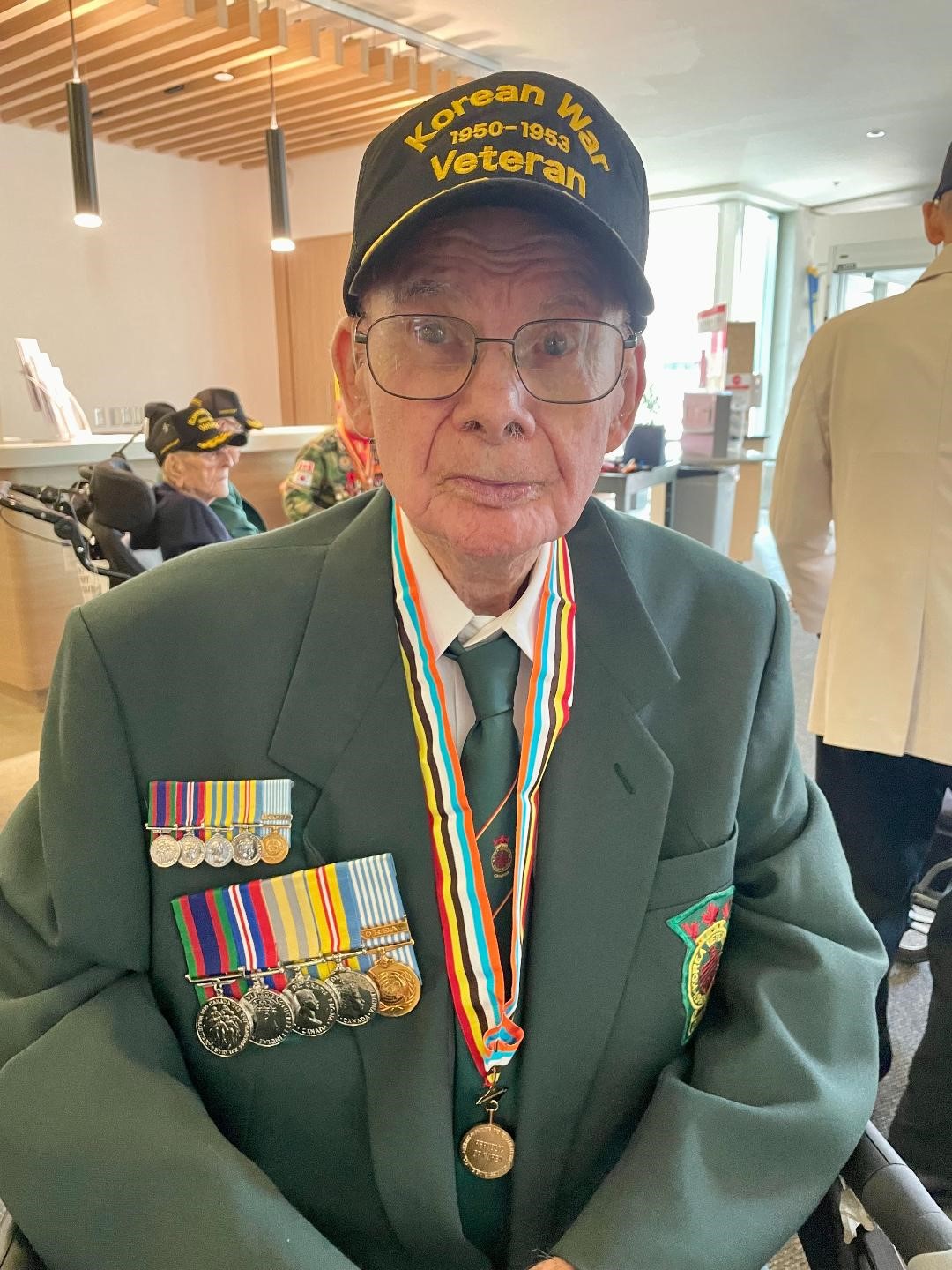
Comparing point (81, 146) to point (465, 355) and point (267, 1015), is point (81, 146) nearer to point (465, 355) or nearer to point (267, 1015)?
point (465, 355)

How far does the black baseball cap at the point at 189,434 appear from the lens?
343cm

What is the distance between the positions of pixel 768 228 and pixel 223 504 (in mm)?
8608

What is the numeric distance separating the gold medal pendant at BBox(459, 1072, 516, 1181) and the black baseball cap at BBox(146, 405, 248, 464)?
2.93 meters

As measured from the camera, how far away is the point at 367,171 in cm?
86

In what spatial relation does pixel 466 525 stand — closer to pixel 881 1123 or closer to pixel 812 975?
pixel 812 975

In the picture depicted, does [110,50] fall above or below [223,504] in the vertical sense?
above

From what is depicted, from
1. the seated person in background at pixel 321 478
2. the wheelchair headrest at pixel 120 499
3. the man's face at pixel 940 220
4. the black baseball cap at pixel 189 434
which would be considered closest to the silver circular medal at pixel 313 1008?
the man's face at pixel 940 220

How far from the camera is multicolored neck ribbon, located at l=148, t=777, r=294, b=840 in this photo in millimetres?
857

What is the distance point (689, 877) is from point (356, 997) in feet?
1.14

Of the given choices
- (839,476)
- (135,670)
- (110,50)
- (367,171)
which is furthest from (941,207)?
(110,50)

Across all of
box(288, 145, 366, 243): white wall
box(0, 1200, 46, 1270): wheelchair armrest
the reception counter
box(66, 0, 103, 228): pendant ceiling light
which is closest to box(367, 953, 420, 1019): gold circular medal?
box(0, 1200, 46, 1270): wheelchair armrest

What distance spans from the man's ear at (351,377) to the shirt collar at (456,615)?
4.6 inches

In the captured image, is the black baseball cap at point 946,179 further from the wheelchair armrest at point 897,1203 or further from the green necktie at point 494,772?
the wheelchair armrest at point 897,1203

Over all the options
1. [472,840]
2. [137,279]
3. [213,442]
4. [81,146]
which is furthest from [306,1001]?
[137,279]
